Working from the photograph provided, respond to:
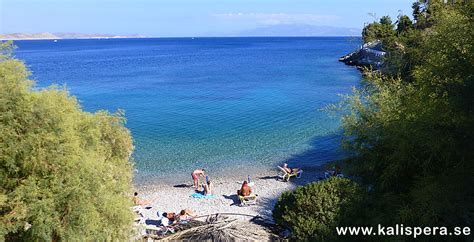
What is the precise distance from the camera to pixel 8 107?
7.92 metres

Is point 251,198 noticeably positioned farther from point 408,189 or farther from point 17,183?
point 17,183

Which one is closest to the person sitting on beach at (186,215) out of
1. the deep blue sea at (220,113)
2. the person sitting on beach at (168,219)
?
the person sitting on beach at (168,219)

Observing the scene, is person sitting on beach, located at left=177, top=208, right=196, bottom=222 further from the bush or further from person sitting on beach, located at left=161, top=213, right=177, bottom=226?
the bush

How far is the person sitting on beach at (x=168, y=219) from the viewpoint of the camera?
14.8 meters

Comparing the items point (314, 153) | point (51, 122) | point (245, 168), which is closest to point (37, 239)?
point (51, 122)

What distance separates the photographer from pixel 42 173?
8312 mm

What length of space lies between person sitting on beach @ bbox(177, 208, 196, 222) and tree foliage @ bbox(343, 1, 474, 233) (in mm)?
7108

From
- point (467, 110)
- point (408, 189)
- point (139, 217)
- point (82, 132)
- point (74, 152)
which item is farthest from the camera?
point (139, 217)

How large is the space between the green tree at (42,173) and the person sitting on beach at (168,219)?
17.4 ft

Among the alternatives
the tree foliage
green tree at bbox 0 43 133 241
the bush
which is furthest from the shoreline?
green tree at bbox 0 43 133 241

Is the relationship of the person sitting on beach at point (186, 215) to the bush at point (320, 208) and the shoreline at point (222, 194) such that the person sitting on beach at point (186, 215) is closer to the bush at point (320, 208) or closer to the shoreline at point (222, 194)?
the shoreline at point (222, 194)

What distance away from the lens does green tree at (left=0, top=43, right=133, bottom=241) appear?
7848 millimetres

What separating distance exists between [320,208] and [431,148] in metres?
4.38

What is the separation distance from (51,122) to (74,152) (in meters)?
0.85
